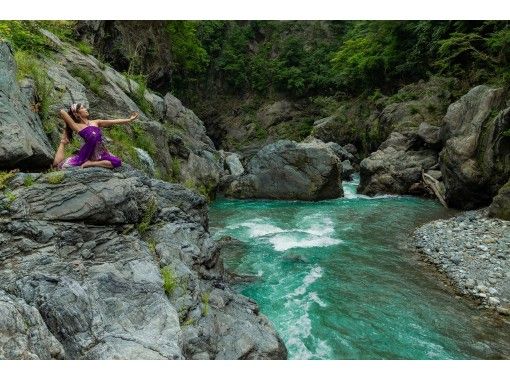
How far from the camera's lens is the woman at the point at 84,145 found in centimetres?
632

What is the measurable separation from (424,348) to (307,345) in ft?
6.07

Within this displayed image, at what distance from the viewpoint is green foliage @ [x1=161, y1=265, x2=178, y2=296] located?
4.91m

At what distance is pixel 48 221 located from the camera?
4820 millimetres

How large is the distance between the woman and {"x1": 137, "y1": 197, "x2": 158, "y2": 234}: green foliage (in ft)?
3.33

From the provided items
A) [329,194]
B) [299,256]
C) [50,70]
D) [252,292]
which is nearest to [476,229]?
[299,256]

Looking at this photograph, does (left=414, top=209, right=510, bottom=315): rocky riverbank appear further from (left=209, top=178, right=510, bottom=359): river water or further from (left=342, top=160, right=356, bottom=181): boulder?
(left=342, top=160, right=356, bottom=181): boulder

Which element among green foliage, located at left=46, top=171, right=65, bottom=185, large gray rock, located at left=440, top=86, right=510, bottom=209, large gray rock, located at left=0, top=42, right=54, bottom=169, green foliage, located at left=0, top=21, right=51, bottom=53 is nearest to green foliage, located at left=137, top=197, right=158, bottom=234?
green foliage, located at left=46, top=171, right=65, bottom=185

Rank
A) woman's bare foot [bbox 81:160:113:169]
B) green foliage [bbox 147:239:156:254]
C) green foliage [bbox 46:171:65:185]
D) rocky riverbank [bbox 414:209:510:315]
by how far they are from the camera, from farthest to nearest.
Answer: rocky riverbank [bbox 414:209:510:315], woman's bare foot [bbox 81:160:113:169], green foliage [bbox 147:239:156:254], green foliage [bbox 46:171:65:185]

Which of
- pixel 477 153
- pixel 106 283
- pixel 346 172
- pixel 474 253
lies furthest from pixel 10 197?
pixel 346 172

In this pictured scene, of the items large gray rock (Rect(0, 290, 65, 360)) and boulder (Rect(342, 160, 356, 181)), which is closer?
large gray rock (Rect(0, 290, 65, 360))

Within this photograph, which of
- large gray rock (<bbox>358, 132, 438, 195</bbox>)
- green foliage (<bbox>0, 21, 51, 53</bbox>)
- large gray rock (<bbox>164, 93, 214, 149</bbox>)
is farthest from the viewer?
large gray rock (<bbox>164, 93, 214, 149</bbox>)

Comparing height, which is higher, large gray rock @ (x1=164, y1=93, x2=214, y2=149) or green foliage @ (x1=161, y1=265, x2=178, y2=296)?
large gray rock @ (x1=164, y1=93, x2=214, y2=149)

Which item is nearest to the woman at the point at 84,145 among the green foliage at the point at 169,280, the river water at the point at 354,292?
the green foliage at the point at 169,280
